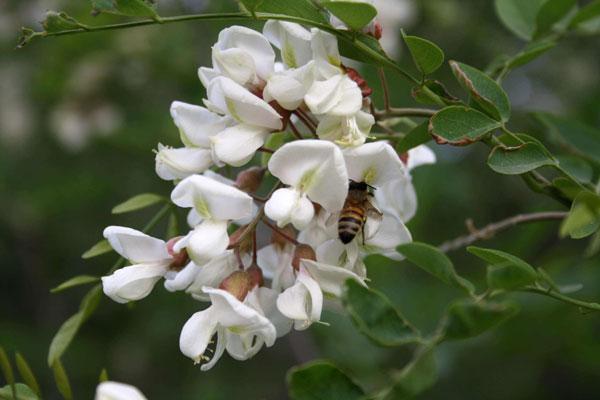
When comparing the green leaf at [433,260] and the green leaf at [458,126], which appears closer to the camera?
the green leaf at [433,260]

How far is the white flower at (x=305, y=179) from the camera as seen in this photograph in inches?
34.0

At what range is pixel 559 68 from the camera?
10.2 feet

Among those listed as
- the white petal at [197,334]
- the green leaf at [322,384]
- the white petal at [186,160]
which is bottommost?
the white petal at [197,334]

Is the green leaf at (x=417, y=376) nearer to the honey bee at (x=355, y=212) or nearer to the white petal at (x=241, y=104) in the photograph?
the honey bee at (x=355, y=212)

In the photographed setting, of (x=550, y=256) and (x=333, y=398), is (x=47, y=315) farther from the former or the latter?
(x=333, y=398)

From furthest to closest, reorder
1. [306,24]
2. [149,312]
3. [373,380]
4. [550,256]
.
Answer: [149,312]
[550,256]
[373,380]
[306,24]

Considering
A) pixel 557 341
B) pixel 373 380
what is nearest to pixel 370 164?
pixel 373 380

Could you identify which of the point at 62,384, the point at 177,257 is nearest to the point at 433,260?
the point at 177,257

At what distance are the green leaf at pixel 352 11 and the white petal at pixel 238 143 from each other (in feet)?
0.46

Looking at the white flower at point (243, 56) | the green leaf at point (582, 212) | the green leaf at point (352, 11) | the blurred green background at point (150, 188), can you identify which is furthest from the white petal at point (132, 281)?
the blurred green background at point (150, 188)

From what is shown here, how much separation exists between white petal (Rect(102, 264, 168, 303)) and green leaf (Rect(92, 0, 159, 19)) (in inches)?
10.3

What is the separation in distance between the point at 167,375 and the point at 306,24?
2.45 meters

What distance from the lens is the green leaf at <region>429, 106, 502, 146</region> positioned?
35.8 inches

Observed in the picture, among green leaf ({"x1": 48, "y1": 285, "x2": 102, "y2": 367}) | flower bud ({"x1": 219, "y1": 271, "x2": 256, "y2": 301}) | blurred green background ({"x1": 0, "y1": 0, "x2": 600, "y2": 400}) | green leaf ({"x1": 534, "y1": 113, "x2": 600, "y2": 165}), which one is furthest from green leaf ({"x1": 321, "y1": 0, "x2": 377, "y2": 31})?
blurred green background ({"x1": 0, "y1": 0, "x2": 600, "y2": 400})
